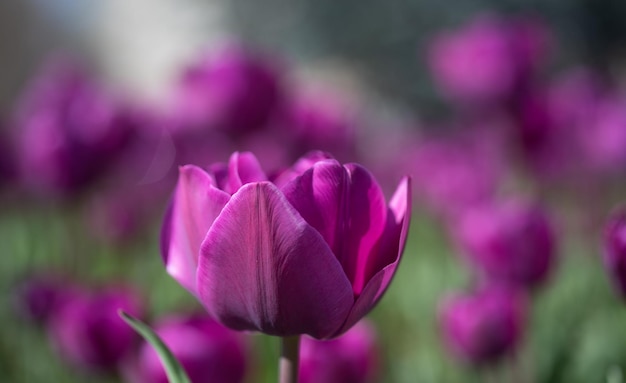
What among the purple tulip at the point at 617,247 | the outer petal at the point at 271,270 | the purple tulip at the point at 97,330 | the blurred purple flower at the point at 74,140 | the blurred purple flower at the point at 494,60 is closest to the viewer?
the outer petal at the point at 271,270

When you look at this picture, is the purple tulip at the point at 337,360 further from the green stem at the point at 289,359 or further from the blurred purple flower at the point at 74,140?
the blurred purple flower at the point at 74,140

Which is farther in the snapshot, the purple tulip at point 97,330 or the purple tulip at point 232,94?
the purple tulip at point 232,94

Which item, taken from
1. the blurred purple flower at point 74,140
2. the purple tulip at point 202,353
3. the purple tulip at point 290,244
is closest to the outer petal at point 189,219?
the purple tulip at point 290,244

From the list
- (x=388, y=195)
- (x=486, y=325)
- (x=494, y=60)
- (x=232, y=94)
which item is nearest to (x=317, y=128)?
(x=232, y=94)

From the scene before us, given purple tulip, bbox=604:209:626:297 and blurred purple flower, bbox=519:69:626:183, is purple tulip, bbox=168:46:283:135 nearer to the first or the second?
blurred purple flower, bbox=519:69:626:183

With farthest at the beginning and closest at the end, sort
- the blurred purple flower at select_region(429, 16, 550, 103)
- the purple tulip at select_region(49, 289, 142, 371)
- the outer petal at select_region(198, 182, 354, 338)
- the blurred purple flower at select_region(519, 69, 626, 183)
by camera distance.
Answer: the blurred purple flower at select_region(429, 16, 550, 103)
the blurred purple flower at select_region(519, 69, 626, 183)
the purple tulip at select_region(49, 289, 142, 371)
the outer petal at select_region(198, 182, 354, 338)

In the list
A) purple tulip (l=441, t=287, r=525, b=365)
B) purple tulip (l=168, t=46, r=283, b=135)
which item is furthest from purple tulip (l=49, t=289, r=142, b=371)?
purple tulip (l=168, t=46, r=283, b=135)

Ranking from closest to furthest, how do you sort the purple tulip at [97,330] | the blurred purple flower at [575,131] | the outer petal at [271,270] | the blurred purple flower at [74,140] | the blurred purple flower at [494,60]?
1. the outer petal at [271,270]
2. the purple tulip at [97,330]
3. the blurred purple flower at [74,140]
4. the blurred purple flower at [575,131]
5. the blurred purple flower at [494,60]

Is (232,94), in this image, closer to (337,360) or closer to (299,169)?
(337,360)
